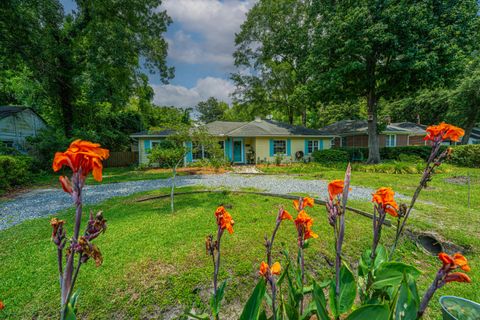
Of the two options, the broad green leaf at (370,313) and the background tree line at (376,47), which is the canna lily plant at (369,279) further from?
the background tree line at (376,47)

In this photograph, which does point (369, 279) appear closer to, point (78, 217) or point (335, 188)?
point (335, 188)

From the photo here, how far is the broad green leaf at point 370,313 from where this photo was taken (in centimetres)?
97

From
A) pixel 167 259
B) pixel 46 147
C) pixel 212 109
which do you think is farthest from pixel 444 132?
pixel 212 109

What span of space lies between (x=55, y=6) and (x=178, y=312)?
1466 centimetres

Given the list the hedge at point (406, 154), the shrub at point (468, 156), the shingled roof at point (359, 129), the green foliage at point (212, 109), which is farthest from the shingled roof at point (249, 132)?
the green foliage at point (212, 109)

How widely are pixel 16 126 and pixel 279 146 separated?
18780mm

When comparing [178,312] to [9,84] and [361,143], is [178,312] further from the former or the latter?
[9,84]

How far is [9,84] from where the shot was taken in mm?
18250

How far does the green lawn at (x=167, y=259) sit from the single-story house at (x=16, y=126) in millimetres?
13932

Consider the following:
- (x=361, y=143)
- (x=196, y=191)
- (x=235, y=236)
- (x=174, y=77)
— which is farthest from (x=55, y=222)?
(x=361, y=143)

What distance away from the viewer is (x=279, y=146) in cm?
1684

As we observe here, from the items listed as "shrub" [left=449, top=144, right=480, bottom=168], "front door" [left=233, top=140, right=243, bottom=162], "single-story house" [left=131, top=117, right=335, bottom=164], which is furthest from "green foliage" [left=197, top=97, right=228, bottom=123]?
"shrub" [left=449, top=144, right=480, bottom=168]

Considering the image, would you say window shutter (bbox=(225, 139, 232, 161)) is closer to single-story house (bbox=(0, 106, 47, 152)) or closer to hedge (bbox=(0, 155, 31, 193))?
hedge (bbox=(0, 155, 31, 193))

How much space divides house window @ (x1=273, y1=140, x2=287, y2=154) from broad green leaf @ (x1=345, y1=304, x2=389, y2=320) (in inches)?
624
